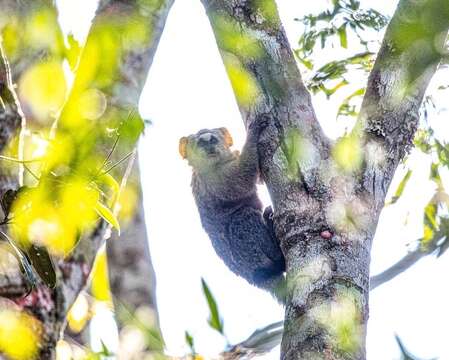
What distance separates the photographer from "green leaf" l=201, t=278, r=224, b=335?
1.83 m

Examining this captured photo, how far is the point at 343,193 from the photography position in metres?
2.53

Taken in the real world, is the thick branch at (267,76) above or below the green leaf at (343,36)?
below

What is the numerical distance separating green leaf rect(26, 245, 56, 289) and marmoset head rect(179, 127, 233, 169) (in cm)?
425

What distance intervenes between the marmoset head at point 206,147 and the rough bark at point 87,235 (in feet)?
9.22

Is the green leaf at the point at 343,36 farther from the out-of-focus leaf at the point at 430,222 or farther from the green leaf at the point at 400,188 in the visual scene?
the out-of-focus leaf at the point at 430,222

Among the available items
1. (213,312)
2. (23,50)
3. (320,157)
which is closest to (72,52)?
(23,50)

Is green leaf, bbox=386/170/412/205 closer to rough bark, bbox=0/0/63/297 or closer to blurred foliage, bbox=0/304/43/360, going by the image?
rough bark, bbox=0/0/63/297

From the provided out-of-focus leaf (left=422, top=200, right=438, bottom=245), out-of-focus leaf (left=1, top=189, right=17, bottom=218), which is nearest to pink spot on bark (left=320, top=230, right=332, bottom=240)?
out-of-focus leaf (left=1, top=189, right=17, bottom=218)

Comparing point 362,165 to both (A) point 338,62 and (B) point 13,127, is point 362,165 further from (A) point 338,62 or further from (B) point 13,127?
(A) point 338,62

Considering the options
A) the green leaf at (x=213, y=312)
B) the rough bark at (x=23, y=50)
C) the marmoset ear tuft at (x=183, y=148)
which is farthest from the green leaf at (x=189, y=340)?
the marmoset ear tuft at (x=183, y=148)

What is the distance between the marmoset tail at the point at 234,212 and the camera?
16.4 ft

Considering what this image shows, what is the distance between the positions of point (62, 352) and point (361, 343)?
0.89 m

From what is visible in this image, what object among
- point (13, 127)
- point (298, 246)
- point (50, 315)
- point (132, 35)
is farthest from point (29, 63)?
point (298, 246)

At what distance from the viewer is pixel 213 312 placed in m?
1.84
